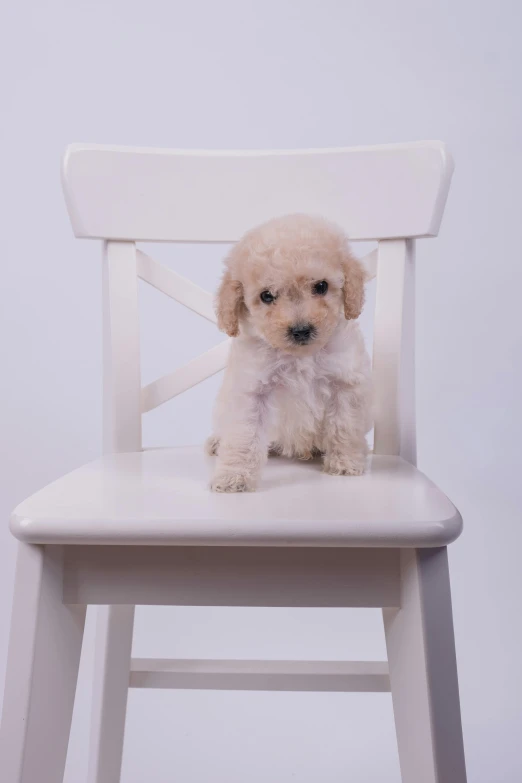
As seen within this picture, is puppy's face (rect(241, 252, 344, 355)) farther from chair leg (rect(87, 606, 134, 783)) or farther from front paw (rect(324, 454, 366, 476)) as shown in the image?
chair leg (rect(87, 606, 134, 783))

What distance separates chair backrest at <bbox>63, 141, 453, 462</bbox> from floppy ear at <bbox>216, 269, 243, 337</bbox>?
278mm

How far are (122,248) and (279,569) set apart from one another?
0.64 meters

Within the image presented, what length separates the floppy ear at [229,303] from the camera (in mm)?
1053

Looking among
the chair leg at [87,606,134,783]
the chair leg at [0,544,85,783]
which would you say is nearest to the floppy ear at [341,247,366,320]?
the chair leg at [0,544,85,783]

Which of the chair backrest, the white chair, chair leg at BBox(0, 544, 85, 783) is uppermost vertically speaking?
the chair backrest

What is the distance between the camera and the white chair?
833 mm

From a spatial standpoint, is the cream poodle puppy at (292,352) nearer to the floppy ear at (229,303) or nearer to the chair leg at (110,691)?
the floppy ear at (229,303)

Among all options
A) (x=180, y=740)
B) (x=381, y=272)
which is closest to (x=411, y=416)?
(x=381, y=272)

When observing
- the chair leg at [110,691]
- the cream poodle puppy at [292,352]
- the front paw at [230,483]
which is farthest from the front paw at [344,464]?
the chair leg at [110,691]

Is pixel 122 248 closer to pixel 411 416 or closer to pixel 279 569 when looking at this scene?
pixel 411 416

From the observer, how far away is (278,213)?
135cm

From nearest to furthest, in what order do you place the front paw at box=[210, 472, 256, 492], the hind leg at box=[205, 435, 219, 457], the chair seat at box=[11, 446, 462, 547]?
the chair seat at box=[11, 446, 462, 547] < the front paw at box=[210, 472, 256, 492] < the hind leg at box=[205, 435, 219, 457]

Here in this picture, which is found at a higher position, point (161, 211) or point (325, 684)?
point (161, 211)

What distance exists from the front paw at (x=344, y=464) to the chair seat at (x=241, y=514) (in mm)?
42
